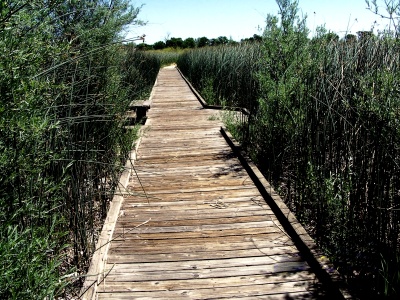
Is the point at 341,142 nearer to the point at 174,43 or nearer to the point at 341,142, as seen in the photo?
the point at 341,142

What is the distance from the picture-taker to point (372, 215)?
2611 mm

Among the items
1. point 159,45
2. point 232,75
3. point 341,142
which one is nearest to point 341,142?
point 341,142

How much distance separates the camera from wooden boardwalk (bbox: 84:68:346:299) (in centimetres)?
254

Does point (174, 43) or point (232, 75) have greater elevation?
point (174, 43)

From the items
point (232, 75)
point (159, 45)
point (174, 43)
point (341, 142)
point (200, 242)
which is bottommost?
point (200, 242)

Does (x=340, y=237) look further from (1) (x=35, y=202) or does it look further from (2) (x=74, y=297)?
(1) (x=35, y=202)

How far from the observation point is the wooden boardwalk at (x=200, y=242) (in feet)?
8.34

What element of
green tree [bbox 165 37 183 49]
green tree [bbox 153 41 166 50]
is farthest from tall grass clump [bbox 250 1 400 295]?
green tree [bbox 153 41 166 50]

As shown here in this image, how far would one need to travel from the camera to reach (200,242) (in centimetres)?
310

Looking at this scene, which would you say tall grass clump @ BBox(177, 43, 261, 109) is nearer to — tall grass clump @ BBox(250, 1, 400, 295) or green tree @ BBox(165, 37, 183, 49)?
tall grass clump @ BBox(250, 1, 400, 295)

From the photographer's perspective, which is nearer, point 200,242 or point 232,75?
point 200,242

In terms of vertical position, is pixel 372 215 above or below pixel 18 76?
below

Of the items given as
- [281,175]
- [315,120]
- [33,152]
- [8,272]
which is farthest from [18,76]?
[281,175]

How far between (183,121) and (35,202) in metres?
5.42
